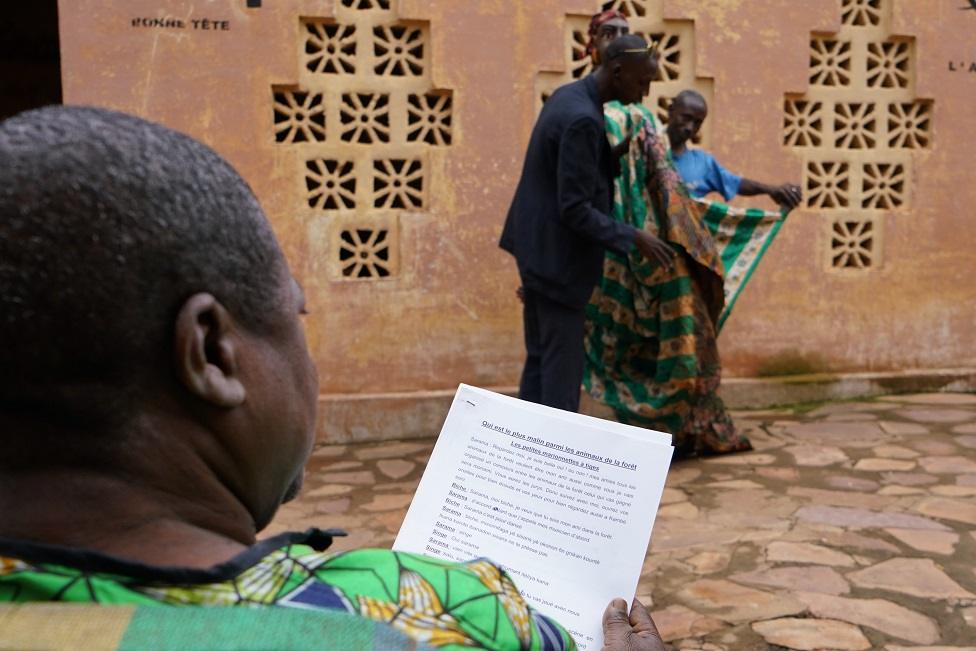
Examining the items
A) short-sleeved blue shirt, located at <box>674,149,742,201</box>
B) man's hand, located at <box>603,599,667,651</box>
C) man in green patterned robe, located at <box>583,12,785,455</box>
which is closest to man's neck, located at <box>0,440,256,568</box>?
man's hand, located at <box>603,599,667,651</box>

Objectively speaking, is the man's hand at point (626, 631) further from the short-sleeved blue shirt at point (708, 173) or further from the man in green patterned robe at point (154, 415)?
the short-sleeved blue shirt at point (708, 173)

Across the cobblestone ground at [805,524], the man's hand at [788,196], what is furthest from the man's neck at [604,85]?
the cobblestone ground at [805,524]

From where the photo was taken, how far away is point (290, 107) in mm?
5074

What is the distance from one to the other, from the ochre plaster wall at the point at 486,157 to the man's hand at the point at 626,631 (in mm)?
4006

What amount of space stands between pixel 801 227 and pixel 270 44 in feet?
9.70

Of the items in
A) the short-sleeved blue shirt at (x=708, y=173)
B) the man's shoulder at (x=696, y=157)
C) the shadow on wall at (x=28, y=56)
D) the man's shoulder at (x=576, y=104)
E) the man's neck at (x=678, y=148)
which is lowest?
the short-sleeved blue shirt at (x=708, y=173)

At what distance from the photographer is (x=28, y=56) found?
25.7 ft

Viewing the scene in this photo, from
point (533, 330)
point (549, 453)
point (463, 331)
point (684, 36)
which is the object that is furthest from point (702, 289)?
point (549, 453)

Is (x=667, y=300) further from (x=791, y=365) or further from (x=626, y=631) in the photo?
(x=626, y=631)

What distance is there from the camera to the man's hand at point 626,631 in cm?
121

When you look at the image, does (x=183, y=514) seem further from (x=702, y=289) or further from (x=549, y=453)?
(x=702, y=289)

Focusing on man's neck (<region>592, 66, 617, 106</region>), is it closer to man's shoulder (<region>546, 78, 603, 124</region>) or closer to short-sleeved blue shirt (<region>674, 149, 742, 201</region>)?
man's shoulder (<region>546, 78, 603, 124</region>)

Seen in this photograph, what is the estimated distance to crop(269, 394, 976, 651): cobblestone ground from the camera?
2.83 metres

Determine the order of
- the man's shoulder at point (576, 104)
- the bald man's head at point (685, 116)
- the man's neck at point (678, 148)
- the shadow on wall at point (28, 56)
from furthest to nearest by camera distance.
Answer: the shadow on wall at point (28, 56) → the man's neck at point (678, 148) → the bald man's head at point (685, 116) → the man's shoulder at point (576, 104)
